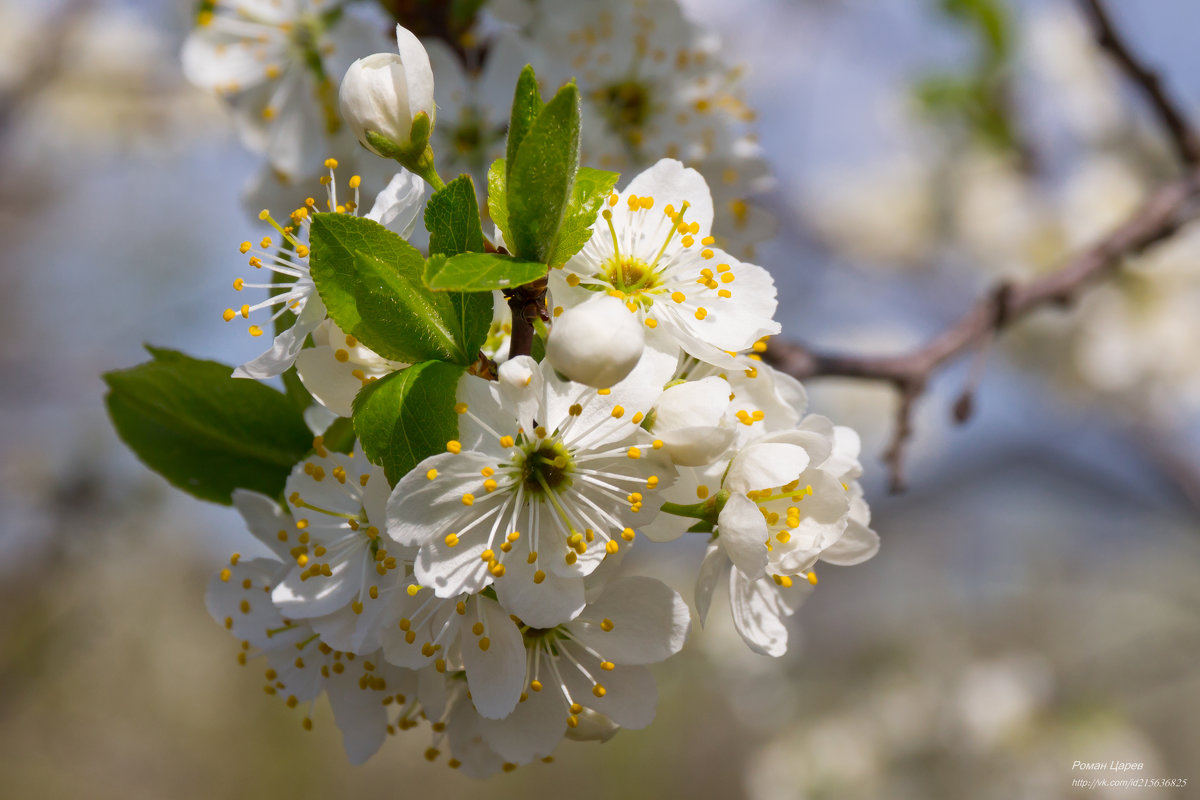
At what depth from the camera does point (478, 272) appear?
626 mm

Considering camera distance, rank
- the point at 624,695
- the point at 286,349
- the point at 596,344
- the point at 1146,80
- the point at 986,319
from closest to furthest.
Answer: the point at 596,344 → the point at 286,349 → the point at 624,695 → the point at 986,319 → the point at 1146,80

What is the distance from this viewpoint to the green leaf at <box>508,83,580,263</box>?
0.64 metres

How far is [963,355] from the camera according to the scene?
1559mm

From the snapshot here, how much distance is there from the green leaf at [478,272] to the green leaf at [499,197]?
1.6 inches

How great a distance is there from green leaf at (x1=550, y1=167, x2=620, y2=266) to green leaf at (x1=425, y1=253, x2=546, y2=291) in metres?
0.03

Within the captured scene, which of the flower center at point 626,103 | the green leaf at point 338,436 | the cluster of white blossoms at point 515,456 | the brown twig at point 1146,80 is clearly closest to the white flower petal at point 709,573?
the cluster of white blossoms at point 515,456

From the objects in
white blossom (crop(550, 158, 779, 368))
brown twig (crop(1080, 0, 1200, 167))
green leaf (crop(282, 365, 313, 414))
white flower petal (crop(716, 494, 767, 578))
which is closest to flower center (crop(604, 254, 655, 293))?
white blossom (crop(550, 158, 779, 368))

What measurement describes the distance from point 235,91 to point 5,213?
15.5 feet

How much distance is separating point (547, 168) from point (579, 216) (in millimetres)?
58

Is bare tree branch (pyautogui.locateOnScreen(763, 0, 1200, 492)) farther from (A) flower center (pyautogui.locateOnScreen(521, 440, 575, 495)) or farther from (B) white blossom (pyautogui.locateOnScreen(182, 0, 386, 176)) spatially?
(B) white blossom (pyautogui.locateOnScreen(182, 0, 386, 176))

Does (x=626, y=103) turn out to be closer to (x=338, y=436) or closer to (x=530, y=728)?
(x=338, y=436)

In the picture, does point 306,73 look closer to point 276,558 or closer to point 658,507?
point 276,558

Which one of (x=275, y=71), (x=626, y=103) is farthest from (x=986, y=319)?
(x=275, y=71)

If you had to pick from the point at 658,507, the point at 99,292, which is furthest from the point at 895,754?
the point at 99,292
